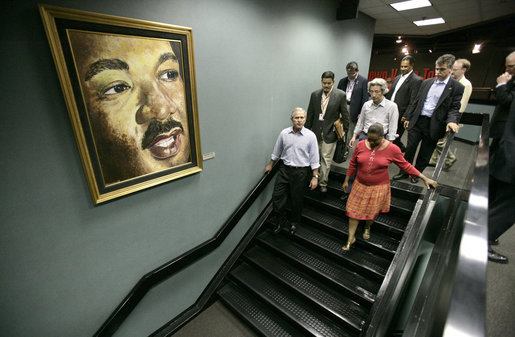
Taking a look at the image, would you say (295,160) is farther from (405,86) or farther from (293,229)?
(405,86)

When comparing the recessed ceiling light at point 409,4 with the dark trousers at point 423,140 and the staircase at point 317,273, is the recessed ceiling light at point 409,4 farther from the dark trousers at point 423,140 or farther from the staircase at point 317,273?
the staircase at point 317,273

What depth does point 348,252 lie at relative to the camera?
3.16m

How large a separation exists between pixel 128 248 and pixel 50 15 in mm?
1969

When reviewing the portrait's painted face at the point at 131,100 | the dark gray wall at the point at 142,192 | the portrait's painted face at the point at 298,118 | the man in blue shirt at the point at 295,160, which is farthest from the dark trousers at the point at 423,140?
the portrait's painted face at the point at 131,100

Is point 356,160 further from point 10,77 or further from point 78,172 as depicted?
point 10,77

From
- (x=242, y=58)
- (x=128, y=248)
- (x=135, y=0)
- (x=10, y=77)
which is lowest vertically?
(x=128, y=248)

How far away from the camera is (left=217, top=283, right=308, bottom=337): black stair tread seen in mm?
2787

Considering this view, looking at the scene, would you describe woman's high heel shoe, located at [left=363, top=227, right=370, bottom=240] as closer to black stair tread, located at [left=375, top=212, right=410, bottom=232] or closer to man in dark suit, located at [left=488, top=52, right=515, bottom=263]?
black stair tread, located at [left=375, top=212, right=410, bottom=232]

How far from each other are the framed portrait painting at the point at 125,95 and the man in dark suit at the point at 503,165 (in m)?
3.48

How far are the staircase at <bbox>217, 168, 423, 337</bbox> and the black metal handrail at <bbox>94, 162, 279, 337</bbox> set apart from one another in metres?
0.68

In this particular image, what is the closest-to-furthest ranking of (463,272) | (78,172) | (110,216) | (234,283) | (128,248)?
(463,272) → (78,172) → (110,216) → (128,248) → (234,283)

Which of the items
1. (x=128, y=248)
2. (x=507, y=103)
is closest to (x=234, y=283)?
(x=128, y=248)

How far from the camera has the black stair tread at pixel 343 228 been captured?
305cm

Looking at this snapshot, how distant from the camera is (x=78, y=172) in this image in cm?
181
